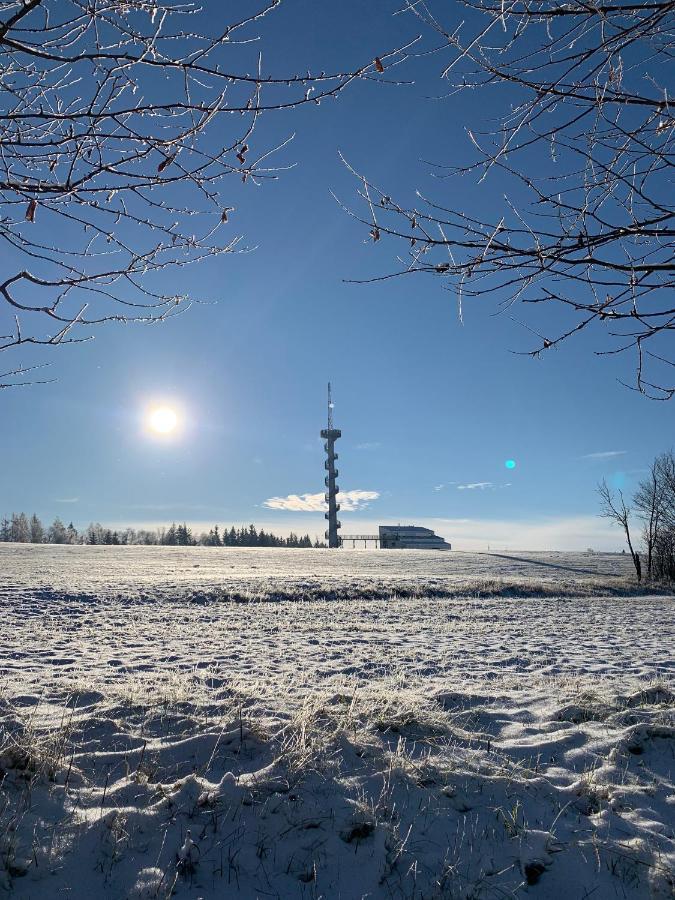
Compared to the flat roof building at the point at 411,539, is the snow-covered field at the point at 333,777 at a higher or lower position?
higher

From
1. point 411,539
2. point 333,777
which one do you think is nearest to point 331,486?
point 411,539

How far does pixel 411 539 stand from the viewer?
266 feet

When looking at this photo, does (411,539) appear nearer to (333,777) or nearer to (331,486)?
(331,486)

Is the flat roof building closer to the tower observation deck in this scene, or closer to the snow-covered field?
the tower observation deck

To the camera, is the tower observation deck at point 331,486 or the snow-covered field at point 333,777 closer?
the snow-covered field at point 333,777

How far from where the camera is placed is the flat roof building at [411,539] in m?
79.8

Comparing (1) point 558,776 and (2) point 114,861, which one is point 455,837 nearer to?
(1) point 558,776

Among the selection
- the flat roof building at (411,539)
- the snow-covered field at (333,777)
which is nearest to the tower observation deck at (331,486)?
the flat roof building at (411,539)

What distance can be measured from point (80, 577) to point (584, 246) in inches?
1025

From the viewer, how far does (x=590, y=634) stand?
12.8 meters

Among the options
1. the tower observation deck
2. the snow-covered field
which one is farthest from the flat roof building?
the snow-covered field

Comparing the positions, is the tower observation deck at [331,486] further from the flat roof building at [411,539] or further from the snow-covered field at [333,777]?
the snow-covered field at [333,777]

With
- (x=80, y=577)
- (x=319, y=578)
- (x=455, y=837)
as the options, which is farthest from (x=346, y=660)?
(x=80, y=577)

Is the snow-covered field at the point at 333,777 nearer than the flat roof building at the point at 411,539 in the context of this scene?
Yes
